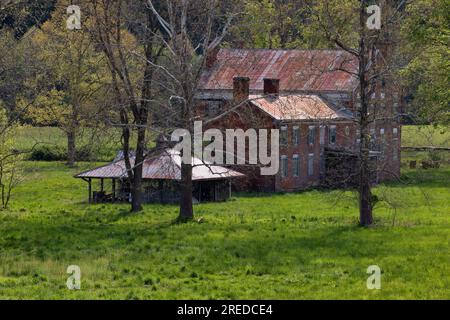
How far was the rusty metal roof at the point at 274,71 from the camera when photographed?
2517 inches

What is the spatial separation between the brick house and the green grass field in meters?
10.7

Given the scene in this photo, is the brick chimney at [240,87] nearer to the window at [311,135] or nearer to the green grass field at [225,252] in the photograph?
the window at [311,135]

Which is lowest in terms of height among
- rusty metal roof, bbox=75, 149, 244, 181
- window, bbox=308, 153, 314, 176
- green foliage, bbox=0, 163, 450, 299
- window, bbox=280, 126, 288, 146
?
green foliage, bbox=0, 163, 450, 299

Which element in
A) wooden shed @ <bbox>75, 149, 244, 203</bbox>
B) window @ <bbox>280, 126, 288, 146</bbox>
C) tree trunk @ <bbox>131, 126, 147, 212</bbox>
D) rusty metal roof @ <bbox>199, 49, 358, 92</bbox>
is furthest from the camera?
rusty metal roof @ <bbox>199, 49, 358, 92</bbox>

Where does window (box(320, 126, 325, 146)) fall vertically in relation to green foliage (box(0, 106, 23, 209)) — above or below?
above

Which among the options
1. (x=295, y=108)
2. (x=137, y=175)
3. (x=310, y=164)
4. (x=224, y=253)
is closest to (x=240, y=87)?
(x=295, y=108)

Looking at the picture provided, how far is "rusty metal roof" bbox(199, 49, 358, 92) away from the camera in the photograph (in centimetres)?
6394

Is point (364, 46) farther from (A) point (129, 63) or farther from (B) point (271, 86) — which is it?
(B) point (271, 86)

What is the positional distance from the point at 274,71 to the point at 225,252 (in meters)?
40.6

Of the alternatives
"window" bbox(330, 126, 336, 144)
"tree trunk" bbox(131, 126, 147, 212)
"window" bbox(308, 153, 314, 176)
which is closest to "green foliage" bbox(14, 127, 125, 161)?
"tree trunk" bbox(131, 126, 147, 212)

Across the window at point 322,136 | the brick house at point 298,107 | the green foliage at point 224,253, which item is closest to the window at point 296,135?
the brick house at point 298,107

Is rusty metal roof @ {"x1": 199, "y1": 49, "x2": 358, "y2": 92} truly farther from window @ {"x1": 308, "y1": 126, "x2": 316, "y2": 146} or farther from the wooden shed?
the wooden shed

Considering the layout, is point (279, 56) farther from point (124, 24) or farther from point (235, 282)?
point (235, 282)
